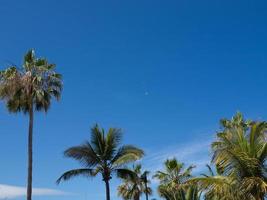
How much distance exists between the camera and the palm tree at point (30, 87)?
29.9 m

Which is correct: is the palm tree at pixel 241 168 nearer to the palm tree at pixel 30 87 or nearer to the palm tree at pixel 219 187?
the palm tree at pixel 219 187

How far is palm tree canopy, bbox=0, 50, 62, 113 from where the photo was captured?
2998 centimetres

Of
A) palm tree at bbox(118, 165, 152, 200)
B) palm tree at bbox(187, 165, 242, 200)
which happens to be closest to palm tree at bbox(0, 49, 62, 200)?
palm tree at bbox(187, 165, 242, 200)

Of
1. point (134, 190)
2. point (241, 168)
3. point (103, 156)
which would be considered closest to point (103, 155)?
point (103, 156)

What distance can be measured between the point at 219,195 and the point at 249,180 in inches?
43.9

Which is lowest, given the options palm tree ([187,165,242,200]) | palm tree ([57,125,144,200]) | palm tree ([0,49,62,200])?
palm tree ([187,165,242,200])

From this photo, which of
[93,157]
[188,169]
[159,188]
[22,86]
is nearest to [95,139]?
[93,157]

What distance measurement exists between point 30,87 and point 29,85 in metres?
0.14

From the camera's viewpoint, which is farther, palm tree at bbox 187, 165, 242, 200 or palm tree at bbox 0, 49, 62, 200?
palm tree at bbox 0, 49, 62, 200

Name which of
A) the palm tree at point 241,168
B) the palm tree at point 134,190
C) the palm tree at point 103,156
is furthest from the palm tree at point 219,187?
the palm tree at point 134,190

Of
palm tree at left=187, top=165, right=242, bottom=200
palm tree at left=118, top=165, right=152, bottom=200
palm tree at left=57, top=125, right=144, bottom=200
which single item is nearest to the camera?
palm tree at left=187, top=165, right=242, bottom=200

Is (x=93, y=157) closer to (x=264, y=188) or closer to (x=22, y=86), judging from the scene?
(x=22, y=86)

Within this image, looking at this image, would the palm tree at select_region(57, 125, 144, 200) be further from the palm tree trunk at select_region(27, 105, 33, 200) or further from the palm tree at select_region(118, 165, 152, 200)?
the palm tree at select_region(118, 165, 152, 200)

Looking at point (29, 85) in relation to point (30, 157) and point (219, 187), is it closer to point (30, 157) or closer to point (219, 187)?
point (30, 157)
